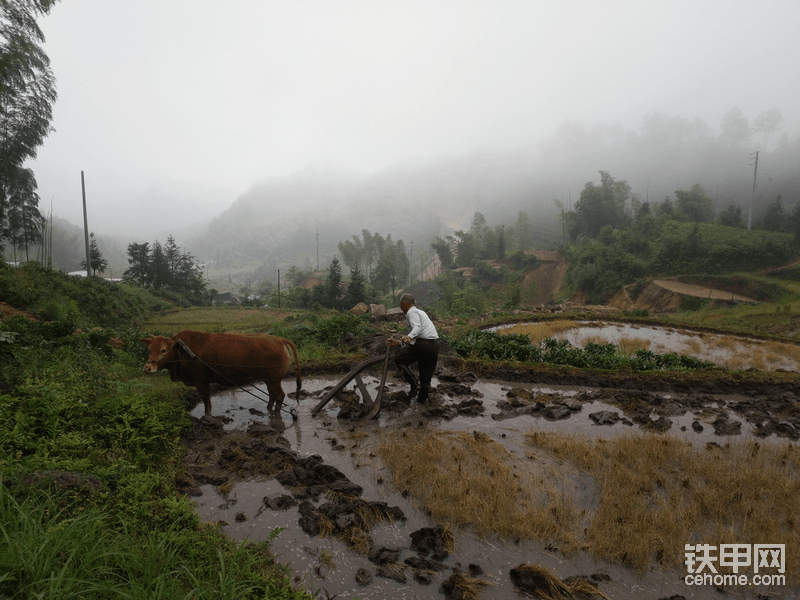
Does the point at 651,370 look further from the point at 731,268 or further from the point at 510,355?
the point at 731,268

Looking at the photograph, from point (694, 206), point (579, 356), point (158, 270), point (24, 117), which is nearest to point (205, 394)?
point (579, 356)

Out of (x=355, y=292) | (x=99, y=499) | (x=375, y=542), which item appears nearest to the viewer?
(x=99, y=499)

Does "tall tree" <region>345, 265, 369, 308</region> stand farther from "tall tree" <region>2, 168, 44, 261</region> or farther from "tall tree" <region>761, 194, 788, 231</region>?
"tall tree" <region>761, 194, 788, 231</region>

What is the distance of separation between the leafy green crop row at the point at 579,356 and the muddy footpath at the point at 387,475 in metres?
0.93

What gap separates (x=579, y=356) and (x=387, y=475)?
756 cm

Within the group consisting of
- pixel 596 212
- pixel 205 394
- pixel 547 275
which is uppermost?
pixel 596 212

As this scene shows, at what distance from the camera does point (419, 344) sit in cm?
621

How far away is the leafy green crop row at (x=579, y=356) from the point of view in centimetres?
992

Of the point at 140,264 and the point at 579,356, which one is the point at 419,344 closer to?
the point at 579,356

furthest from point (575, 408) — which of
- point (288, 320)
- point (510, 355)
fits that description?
point (288, 320)

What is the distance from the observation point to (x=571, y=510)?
3.75 m

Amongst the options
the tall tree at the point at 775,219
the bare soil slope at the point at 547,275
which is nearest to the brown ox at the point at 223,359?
the bare soil slope at the point at 547,275

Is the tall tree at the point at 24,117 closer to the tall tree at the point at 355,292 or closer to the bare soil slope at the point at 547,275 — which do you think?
the tall tree at the point at 355,292

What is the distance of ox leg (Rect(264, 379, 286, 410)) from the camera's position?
6113mm
